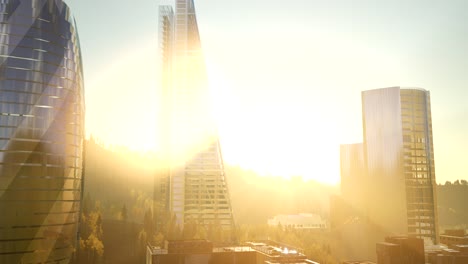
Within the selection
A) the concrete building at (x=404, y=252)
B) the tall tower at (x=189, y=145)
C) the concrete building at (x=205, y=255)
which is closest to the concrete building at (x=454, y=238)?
the concrete building at (x=404, y=252)

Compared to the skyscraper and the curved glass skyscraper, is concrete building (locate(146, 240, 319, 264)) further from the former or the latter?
the skyscraper

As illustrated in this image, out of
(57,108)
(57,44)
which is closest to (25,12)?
(57,44)

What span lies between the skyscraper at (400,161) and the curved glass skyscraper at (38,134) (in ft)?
354

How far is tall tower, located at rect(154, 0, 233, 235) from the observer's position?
14975 cm

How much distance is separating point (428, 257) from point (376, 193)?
4482 cm

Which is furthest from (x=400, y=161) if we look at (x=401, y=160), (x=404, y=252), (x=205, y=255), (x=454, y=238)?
(x=205, y=255)

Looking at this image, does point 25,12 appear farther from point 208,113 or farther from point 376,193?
point 376,193

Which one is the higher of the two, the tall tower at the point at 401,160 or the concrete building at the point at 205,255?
the tall tower at the point at 401,160

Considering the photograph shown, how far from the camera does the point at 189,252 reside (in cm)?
9231

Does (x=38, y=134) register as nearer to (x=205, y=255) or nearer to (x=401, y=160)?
(x=205, y=255)

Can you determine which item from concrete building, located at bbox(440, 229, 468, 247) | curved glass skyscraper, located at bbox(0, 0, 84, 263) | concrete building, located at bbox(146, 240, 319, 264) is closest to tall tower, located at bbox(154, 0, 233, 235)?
concrete building, located at bbox(146, 240, 319, 264)

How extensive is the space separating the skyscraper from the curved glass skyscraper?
107775 millimetres

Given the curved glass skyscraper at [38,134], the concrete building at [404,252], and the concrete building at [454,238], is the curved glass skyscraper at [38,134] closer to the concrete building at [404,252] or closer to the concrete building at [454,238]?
the concrete building at [404,252]

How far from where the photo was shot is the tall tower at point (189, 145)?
491 ft
